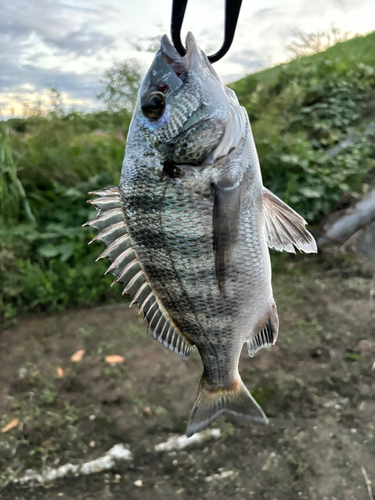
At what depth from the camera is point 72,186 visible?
4.43 metres

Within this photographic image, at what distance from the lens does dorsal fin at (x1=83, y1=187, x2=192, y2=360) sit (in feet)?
4.03

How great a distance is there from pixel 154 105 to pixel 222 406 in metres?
1.24

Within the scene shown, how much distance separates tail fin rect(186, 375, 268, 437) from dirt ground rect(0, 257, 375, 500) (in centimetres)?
121

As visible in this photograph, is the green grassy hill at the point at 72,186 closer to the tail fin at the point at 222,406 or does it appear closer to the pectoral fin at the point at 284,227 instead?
the tail fin at the point at 222,406

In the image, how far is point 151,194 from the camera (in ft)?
3.69

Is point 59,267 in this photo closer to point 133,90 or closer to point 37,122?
point 133,90

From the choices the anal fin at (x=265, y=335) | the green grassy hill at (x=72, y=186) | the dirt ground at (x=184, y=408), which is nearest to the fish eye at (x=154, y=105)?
the anal fin at (x=265, y=335)

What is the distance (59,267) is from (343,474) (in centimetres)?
335

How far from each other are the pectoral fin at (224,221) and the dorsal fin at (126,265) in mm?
301

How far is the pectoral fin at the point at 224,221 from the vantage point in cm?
112

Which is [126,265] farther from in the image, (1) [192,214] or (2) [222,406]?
(2) [222,406]

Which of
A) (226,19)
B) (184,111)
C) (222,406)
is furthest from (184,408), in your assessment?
(226,19)

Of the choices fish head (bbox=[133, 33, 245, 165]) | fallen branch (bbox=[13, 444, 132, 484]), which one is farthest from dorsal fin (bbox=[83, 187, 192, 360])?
fallen branch (bbox=[13, 444, 132, 484])

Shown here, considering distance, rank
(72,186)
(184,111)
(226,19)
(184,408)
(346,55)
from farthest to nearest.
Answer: (346,55), (72,186), (184,408), (184,111), (226,19)
